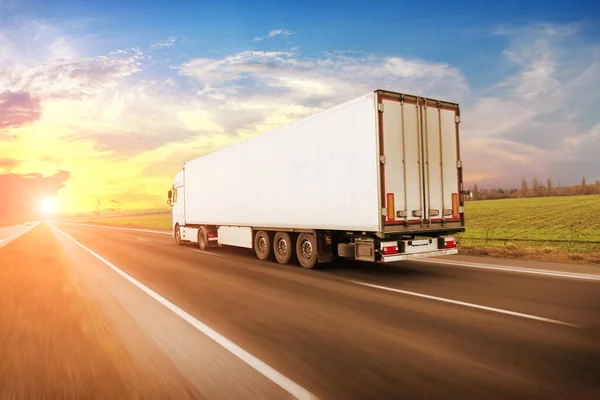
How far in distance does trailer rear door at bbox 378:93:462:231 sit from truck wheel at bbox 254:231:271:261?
5043 mm

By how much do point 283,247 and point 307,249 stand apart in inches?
48.9

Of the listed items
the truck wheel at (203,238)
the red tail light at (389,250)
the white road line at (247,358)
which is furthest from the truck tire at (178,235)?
the white road line at (247,358)

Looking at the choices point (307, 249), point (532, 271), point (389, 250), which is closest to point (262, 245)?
point (307, 249)

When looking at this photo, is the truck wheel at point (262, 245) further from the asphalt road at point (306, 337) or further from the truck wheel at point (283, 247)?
the asphalt road at point (306, 337)

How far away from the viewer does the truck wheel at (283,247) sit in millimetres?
12352

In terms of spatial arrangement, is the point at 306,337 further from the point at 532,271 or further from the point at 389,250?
the point at 532,271

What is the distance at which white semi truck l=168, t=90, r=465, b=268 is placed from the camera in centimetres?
936

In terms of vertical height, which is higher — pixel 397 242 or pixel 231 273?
pixel 397 242

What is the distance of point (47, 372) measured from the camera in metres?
4.27

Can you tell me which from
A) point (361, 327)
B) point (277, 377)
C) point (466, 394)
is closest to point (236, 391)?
point (277, 377)

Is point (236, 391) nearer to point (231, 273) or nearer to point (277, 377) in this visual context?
point (277, 377)

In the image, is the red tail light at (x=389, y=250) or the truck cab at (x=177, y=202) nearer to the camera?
the red tail light at (x=389, y=250)

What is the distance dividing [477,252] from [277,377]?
40.0 feet

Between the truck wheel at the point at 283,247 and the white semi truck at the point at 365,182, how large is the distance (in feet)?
0.09
